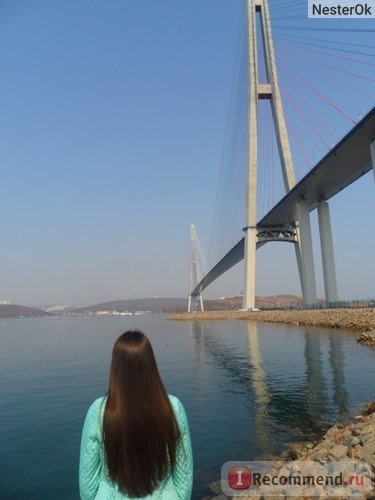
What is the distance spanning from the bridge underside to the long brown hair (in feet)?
90.2

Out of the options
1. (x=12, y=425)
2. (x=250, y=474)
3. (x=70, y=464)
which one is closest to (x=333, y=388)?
(x=250, y=474)

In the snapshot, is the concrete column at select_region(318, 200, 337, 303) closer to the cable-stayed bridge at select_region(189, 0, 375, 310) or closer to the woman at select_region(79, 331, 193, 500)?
the cable-stayed bridge at select_region(189, 0, 375, 310)

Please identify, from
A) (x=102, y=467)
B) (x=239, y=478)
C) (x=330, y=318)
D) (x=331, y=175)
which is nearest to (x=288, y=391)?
(x=239, y=478)

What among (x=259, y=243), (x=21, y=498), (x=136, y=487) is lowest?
(x=21, y=498)

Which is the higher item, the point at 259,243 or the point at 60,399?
the point at 259,243

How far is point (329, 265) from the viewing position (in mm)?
40125

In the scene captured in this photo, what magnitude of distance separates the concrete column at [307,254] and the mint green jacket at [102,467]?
42.2 m

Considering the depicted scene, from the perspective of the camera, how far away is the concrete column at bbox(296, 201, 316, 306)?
42312mm

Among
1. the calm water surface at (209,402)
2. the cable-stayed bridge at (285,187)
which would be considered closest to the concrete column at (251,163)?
the cable-stayed bridge at (285,187)

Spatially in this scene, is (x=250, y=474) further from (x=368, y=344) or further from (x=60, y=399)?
(x=368, y=344)

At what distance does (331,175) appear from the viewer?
120 feet

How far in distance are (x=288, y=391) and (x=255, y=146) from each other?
36.8 meters

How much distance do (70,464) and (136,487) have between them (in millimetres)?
5266

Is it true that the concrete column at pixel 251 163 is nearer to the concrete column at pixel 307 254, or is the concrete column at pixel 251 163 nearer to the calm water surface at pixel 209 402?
the concrete column at pixel 307 254
